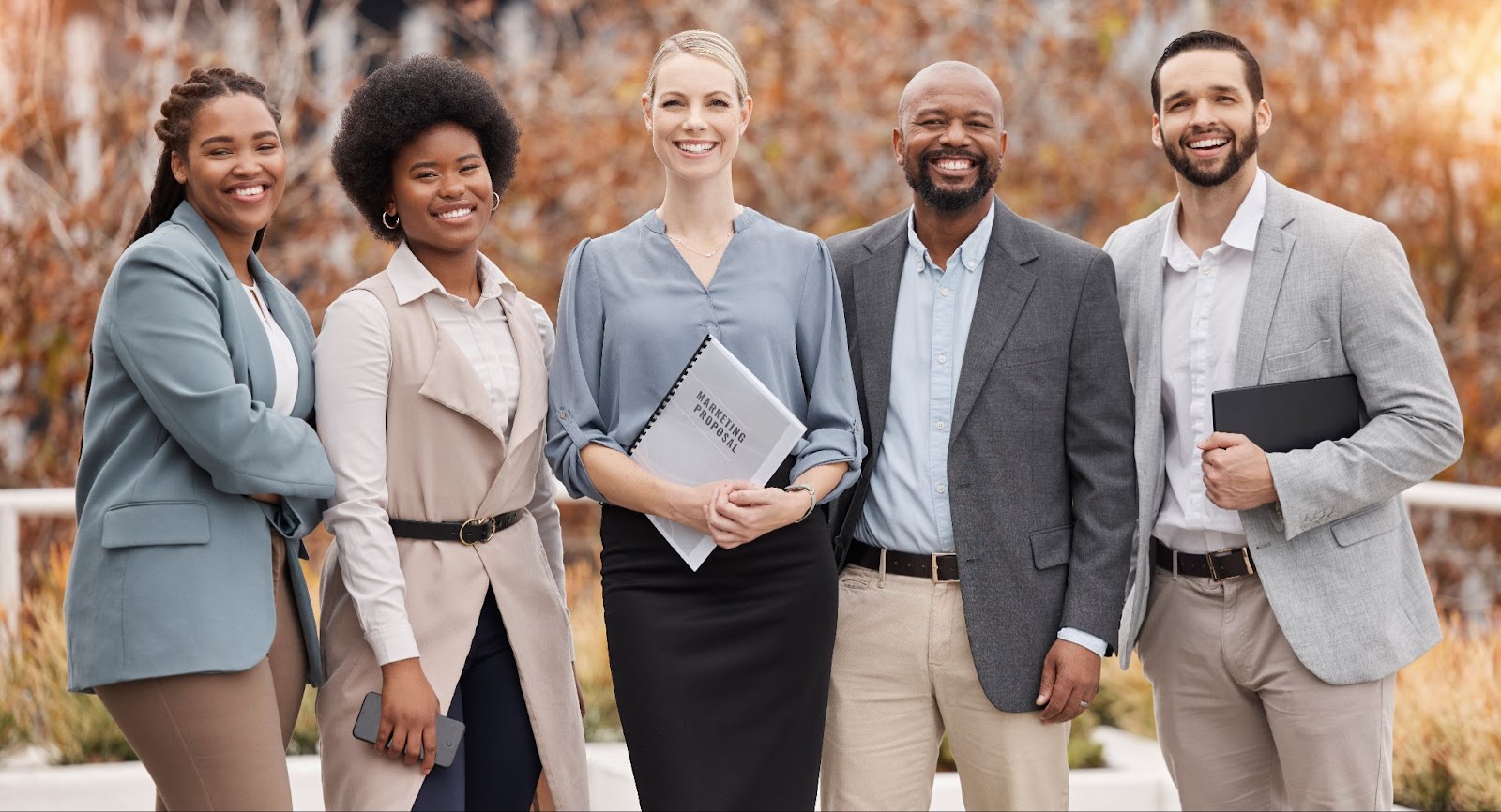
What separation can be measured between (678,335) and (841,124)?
20.7ft

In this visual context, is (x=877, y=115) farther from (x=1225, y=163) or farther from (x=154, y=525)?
(x=154, y=525)

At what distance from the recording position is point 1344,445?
13.2ft

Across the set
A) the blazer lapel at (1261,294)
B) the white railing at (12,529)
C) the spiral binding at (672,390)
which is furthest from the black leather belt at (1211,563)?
the white railing at (12,529)

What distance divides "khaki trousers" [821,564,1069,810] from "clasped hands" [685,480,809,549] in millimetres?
534

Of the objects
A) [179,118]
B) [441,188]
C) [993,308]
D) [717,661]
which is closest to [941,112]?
[993,308]

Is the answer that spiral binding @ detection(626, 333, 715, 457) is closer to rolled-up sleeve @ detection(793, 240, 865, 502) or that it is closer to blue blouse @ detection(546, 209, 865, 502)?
blue blouse @ detection(546, 209, 865, 502)

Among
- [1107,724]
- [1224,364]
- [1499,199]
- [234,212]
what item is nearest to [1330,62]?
[1499,199]

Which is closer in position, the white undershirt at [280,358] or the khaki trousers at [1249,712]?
the white undershirt at [280,358]

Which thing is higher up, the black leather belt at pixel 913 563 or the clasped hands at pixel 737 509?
the clasped hands at pixel 737 509

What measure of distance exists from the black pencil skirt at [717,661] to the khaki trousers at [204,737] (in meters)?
0.87

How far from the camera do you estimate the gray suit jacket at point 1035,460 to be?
400 centimetres

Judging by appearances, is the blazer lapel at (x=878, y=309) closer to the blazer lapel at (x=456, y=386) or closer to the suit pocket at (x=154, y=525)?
the blazer lapel at (x=456, y=386)

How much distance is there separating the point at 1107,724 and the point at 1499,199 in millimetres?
4952

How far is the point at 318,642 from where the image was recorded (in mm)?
3762
